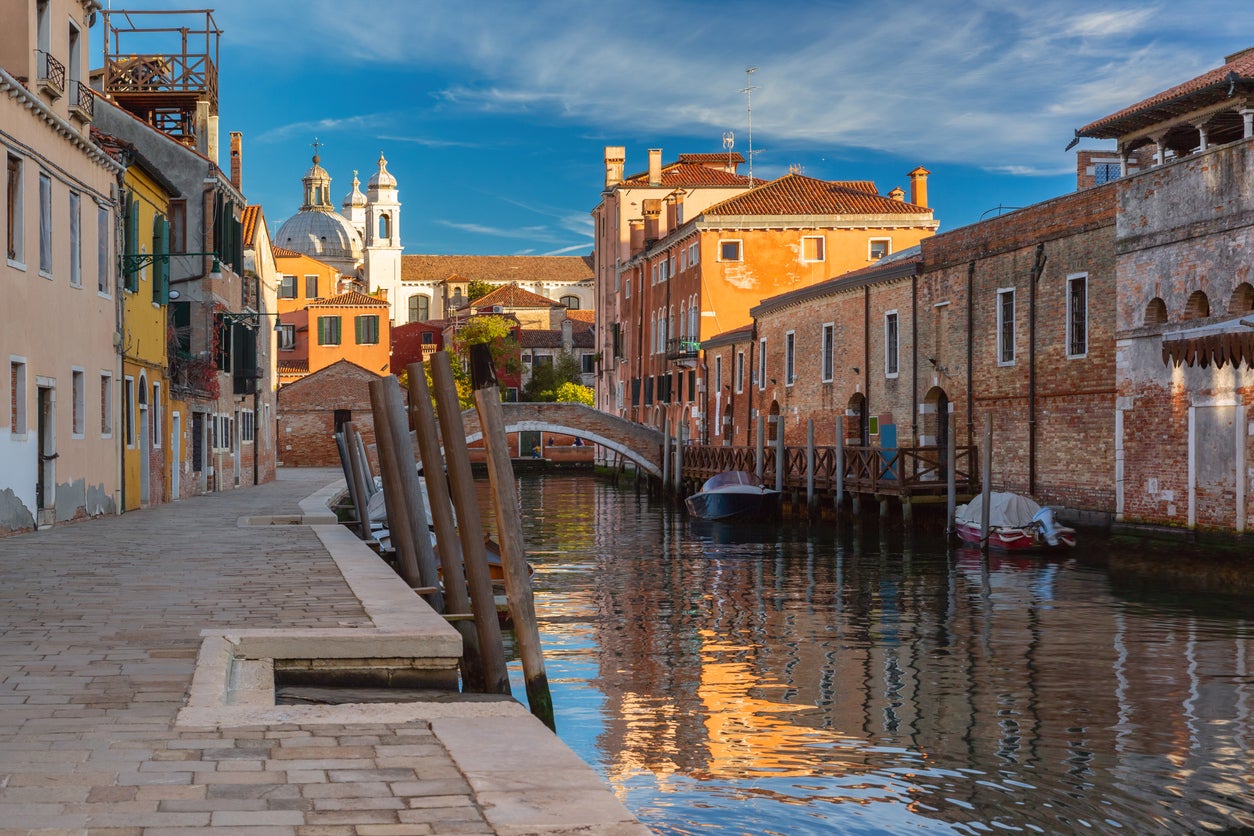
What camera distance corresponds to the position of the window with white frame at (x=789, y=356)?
35.5 meters

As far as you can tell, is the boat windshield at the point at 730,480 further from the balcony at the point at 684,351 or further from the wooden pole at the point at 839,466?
the balcony at the point at 684,351

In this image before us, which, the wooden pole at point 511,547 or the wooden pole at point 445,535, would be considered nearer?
the wooden pole at point 511,547

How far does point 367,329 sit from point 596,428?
21.3 metres

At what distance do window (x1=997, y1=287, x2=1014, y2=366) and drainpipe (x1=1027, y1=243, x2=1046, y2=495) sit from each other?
729mm

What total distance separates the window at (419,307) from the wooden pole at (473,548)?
87645 mm

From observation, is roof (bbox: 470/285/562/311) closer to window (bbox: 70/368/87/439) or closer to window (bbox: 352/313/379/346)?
window (bbox: 352/313/379/346)

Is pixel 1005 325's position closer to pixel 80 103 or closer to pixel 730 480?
pixel 730 480

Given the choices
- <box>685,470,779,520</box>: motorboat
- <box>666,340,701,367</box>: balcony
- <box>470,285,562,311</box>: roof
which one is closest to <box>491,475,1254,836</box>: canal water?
<box>685,470,779,520</box>: motorboat

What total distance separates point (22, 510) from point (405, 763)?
39.4 ft

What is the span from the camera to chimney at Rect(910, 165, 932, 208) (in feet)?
139

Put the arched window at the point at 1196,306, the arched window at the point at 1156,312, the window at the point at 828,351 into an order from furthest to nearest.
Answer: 1. the window at the point at 828,351
2. the arched window at the point at 1156,312
3. the arched window at the point at 1196,306

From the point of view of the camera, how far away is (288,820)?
3.80m

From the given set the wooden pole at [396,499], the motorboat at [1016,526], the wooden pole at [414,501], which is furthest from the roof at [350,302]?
the wooden pole at [414,501]

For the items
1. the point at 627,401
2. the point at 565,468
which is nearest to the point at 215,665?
the point at 627,401
